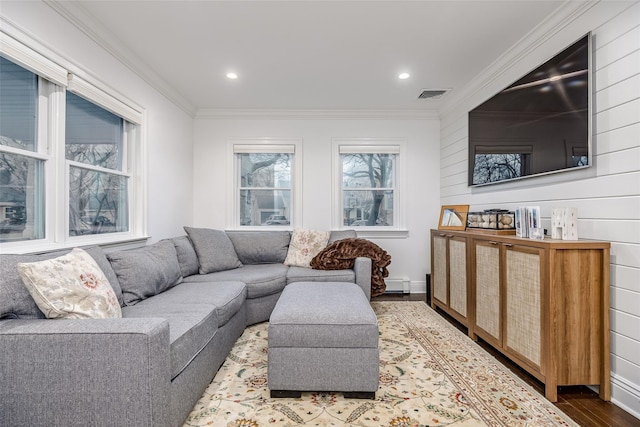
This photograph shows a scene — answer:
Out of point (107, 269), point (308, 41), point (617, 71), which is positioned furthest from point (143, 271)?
point (617, 71)

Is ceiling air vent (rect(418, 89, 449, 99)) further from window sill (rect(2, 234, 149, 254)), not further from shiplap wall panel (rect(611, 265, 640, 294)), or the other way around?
window sill (rect(2, 234, 149, 254))

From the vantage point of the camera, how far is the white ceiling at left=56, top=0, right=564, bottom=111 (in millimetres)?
2092

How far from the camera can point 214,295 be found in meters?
2.29

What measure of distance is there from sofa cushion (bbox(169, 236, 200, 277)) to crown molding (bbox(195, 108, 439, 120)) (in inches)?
74.0

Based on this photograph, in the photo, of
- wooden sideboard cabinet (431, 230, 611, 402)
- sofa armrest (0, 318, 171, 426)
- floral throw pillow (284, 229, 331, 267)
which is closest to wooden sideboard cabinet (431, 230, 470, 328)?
wooden sideboard cabinet (431, 230, 611, 402)

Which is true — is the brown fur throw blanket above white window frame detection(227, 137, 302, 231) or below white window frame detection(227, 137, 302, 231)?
below

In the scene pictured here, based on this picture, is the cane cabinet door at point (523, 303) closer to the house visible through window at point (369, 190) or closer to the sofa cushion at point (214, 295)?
the sofa cushion at point (214, 295)

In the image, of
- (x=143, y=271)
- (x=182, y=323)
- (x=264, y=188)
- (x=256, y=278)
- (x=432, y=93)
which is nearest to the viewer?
(x=182, y=323)

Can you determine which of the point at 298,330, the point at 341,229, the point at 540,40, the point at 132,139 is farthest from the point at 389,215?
the point at 132,139

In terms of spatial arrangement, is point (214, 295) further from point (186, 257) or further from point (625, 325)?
point (625, 325)

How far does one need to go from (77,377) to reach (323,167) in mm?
3366

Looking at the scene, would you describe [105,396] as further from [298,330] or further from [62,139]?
[62,139]

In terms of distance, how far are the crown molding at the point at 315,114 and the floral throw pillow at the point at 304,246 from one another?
1584 mm

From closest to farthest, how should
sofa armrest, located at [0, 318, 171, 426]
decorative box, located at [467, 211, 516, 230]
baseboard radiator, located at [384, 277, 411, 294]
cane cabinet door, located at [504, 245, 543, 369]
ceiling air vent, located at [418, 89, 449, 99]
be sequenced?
sofa armrest, located at [0, 318, 171, 426] → cane cabinet door, located at [504, 245, 543, 369] → decorative box, located at [467, 211, 516, 230] → ceiling air vent, located at [418, 89, 449, 99] → baseboard radiator, located at [384, 277, 411, 294]
